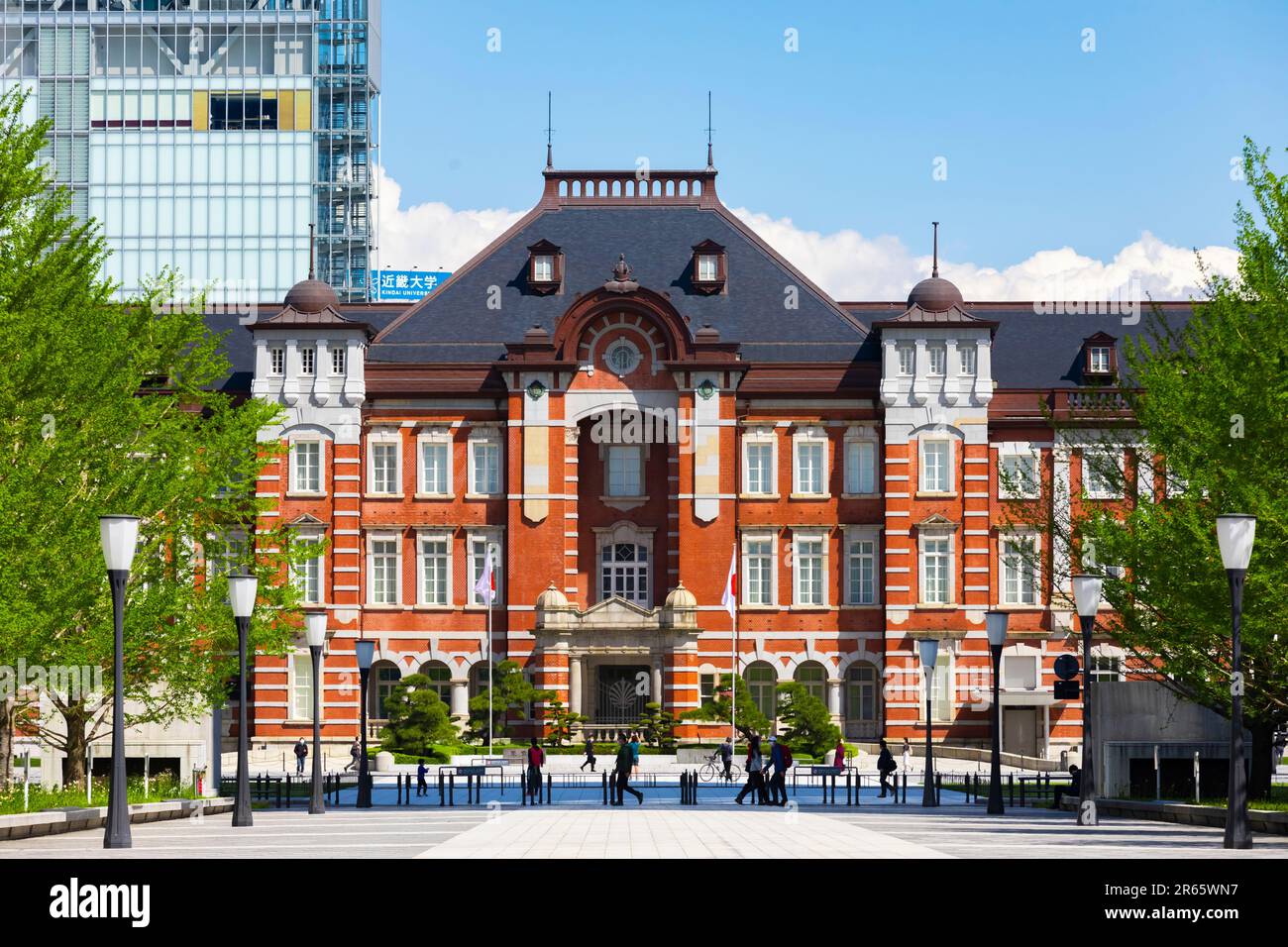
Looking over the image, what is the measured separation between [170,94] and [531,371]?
71.1m

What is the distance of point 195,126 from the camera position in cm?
13538

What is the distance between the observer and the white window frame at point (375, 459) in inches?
2921

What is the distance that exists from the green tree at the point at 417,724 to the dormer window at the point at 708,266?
18587mm

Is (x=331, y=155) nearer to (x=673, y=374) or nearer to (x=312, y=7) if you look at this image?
(x=312, y=7)

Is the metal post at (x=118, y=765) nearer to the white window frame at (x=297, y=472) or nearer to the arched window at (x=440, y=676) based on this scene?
the white window frame at (x=297, y=472)

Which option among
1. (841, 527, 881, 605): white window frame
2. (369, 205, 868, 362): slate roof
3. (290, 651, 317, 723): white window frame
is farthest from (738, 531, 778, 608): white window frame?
(290, 651, 317, 723): white window frame

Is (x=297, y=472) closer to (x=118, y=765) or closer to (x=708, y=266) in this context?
(x=708, y=266)

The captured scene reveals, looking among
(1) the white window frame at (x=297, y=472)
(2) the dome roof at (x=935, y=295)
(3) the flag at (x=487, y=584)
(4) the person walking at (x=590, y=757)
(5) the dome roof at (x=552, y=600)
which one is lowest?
(4) the person walking at (x=590, y=757)

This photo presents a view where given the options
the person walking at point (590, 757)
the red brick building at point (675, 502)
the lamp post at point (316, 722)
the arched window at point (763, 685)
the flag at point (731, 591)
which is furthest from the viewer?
the arched window at point (763, 685)

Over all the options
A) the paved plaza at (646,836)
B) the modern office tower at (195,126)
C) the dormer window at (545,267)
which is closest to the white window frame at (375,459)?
the dormer window at (545,267)

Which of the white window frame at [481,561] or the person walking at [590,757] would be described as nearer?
the person walking at [590,757]

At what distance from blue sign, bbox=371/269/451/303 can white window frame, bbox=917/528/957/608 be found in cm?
7787

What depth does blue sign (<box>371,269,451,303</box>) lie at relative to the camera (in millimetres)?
146750
